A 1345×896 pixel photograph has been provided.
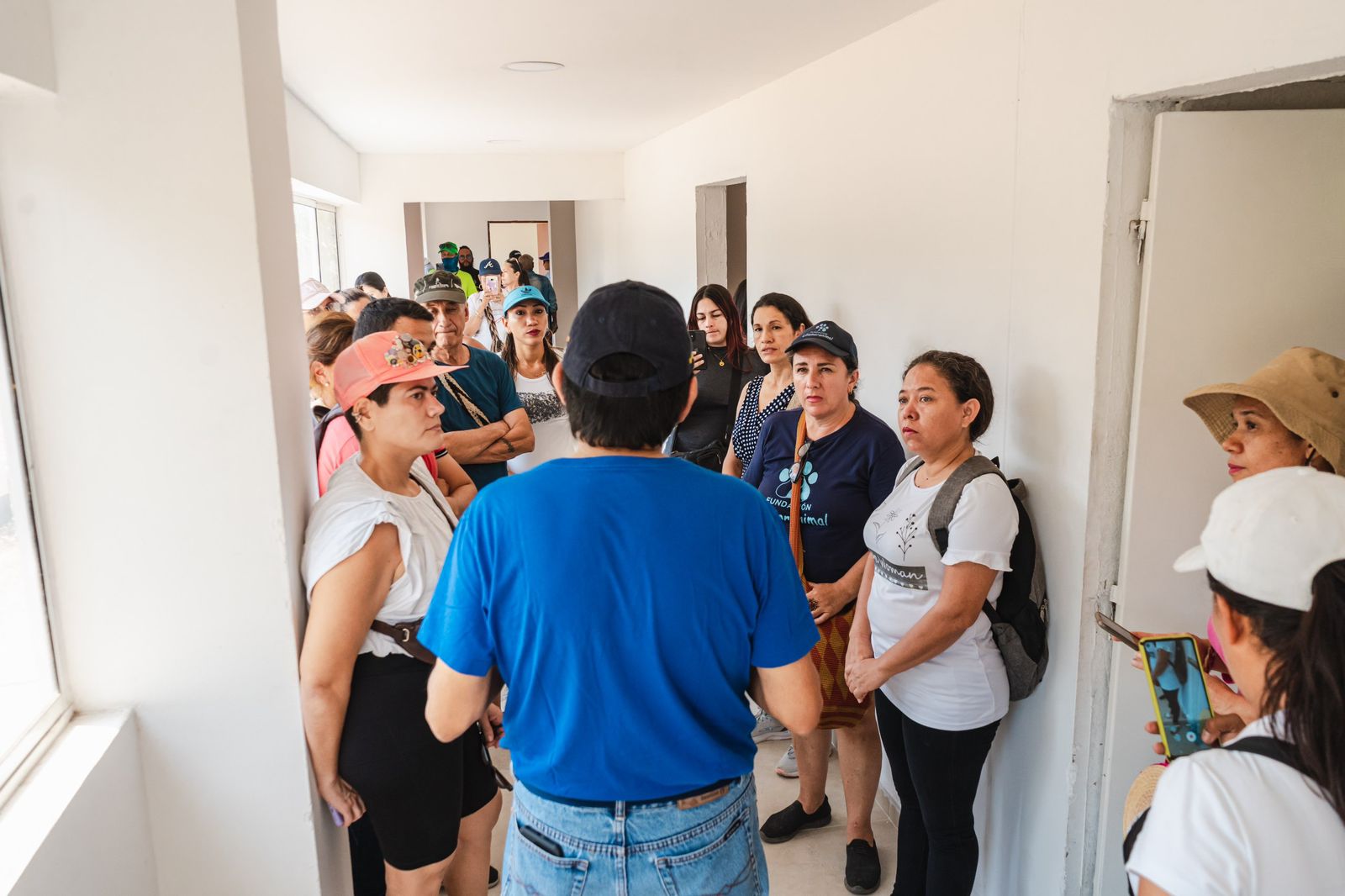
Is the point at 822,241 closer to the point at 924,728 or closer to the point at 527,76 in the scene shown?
the point at 527,76

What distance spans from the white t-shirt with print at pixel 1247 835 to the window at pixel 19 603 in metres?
1.75

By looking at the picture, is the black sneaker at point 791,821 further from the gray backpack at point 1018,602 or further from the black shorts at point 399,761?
the black shorts at point 399,761

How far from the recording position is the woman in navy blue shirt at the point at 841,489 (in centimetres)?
269

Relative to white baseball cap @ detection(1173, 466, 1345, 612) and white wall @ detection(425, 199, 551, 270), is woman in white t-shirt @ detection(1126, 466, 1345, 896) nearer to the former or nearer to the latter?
white baseball cap @ detection(1173, 466, 1345, 612)

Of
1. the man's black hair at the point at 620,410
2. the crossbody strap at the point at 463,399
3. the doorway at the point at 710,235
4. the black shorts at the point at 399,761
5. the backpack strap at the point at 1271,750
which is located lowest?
the black shorts at the point at 399,761

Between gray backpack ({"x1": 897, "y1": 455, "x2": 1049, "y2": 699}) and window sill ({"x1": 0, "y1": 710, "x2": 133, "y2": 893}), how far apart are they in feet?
5.78

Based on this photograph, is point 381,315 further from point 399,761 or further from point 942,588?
point 942,588


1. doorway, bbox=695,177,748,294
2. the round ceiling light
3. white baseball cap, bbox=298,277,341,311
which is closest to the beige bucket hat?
the round ceiling light

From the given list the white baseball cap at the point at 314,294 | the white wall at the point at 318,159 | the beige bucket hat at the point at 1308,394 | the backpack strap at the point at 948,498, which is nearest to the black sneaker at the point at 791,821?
the backpack strap at the point at 948,498

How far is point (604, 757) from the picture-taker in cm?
130

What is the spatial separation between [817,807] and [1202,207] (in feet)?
6.99

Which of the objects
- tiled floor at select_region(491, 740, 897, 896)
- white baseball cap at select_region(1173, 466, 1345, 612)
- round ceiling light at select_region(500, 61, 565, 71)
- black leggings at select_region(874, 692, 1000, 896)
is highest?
round ceiling light at select_region(500, 61, 565, 71)

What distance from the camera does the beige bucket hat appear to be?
169 cm

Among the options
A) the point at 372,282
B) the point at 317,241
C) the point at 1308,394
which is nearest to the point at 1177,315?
the point at 1308,394
